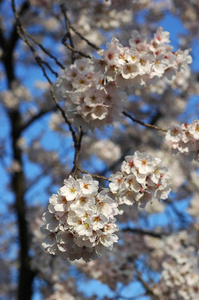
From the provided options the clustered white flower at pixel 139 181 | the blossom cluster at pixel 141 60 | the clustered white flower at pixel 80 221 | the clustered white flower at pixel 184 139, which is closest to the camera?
the clustered white flower at pixel 80 221

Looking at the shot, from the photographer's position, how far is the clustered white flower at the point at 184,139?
7.10 ft

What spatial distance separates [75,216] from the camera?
5.26 feet

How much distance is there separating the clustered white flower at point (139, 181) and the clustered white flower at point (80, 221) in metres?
0.19

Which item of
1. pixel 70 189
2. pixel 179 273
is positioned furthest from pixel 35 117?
pixel 70 189

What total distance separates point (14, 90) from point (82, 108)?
22.0ft

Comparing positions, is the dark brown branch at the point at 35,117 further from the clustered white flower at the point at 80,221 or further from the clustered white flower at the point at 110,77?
the clustered white flower at the point at 80,221

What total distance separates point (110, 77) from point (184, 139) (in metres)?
0.60

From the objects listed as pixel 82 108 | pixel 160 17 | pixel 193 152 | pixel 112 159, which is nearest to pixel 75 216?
pixel 82 108

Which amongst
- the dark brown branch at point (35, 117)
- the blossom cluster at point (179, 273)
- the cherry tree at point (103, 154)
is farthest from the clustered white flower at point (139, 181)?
the dark brown branch at point (35, 117)

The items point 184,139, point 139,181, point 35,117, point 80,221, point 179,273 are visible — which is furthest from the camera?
point 35,117

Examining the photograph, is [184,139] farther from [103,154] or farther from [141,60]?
[103,154]

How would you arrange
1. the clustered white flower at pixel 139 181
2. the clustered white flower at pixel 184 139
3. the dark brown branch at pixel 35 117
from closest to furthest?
the clustered white flower at pixel 139 181 < the clustered white flower at pixel 184 139 < the dark brown branch at pixel 35 117

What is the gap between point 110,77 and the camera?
201 centimetres

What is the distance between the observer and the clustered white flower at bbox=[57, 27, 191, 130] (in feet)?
6.61
